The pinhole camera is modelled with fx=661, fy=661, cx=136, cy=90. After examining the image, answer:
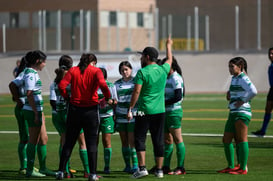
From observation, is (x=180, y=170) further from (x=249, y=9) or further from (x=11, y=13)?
(x=11, y=13)

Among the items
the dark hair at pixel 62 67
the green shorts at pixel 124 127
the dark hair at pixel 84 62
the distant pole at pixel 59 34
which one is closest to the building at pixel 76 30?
the distant pole at pixel 59 34

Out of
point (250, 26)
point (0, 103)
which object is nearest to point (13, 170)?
point (0, 103)

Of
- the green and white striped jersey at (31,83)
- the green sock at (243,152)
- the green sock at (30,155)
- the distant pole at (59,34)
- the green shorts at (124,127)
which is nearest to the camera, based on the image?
the green and white striped jersey at (31,83)

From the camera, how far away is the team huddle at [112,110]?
387 inches

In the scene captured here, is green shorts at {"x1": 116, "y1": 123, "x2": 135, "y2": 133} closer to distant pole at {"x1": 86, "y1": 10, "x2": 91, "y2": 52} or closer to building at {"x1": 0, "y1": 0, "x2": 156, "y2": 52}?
building at {"x1": 0, "y1": 0, "x2": 156, "y2": 52}

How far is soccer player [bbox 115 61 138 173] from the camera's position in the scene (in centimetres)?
1136

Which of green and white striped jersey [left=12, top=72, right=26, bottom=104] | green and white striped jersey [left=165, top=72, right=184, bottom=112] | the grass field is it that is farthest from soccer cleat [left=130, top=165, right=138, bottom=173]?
green and white striped jersey [left=12, top=72, right=26, bottom=104]

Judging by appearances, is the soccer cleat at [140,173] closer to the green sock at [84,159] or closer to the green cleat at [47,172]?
the green sock at [84,159]

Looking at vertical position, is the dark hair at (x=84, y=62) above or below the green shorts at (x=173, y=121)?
above

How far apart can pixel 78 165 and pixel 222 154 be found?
10.3ft

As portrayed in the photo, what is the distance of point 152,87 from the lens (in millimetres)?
10203

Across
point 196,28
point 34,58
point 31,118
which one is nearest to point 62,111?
point 31,118

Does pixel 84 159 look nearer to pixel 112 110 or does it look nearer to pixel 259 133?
pixel 112 110

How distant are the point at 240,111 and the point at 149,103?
1.62 metres
